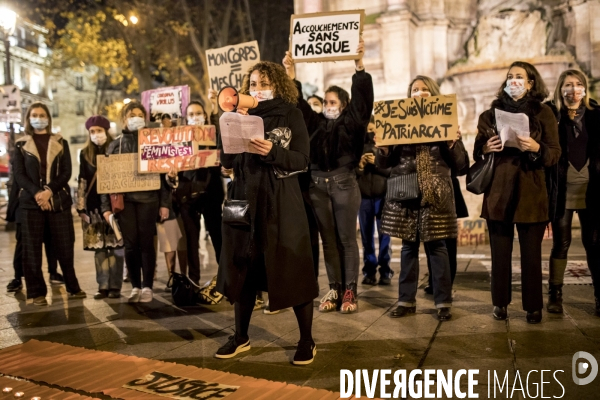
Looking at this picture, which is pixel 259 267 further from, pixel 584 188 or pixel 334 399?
pixel 584 188

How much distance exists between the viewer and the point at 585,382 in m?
3.78

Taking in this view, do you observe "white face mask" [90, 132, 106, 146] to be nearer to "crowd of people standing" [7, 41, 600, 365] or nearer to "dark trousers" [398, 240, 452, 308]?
"crowd of people standing" [7, 41, 600, 365]

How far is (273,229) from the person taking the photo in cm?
432

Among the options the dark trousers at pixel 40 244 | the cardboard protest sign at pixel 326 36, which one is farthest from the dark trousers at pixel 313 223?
the dark trousers at pixel 40 244

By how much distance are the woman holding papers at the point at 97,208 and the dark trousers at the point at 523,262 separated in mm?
4221

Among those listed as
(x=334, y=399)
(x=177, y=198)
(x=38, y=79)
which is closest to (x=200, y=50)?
(x=177, y=198)

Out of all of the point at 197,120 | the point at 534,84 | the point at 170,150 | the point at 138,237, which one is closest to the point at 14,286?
the point at 138,237

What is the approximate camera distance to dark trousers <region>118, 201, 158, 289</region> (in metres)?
6.68

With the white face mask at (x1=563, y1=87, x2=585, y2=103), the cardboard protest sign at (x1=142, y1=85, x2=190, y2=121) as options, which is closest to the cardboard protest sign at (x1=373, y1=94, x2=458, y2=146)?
the white face mask at (x1=563, y1=87, x2=585, y2=103)

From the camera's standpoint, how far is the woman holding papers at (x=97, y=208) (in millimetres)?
7043

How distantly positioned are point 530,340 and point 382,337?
1.15 metres

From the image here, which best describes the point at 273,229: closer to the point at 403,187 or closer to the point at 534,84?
the point at 403,187

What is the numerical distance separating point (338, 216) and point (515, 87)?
79.5 inches

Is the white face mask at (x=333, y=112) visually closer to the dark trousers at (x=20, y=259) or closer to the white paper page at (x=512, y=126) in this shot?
the white paper page at (x=512, y=126)
